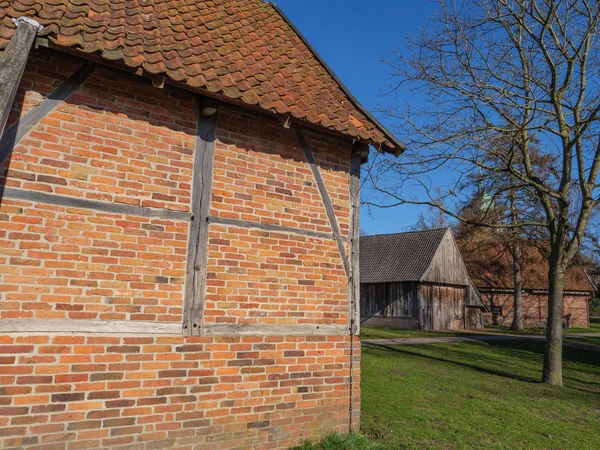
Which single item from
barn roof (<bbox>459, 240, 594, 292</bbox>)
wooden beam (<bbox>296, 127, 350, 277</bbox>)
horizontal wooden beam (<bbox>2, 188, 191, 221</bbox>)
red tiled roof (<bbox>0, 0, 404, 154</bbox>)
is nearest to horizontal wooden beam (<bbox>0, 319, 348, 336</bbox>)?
wooden beam (<bbox>296, 127, 350, 277</bbox>)

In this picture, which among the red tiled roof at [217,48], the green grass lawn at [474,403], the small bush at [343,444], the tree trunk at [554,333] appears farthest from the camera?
the tree trunk at [554,333]

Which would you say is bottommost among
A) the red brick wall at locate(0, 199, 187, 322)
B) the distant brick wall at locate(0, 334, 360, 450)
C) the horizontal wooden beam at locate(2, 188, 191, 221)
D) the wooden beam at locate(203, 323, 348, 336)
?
the distant brick wall at locate(0, 334, 360, 450)

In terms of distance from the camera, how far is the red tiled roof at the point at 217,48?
4602 millimetres

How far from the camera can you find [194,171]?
5207 millimetres

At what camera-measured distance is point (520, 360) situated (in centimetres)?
1581

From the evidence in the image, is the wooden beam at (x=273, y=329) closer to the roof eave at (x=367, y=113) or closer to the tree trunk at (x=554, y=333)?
the roof eave at (x=367, y=113)

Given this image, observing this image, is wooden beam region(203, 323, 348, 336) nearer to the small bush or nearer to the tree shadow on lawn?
the small bush

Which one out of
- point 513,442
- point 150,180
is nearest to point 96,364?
point 150,180

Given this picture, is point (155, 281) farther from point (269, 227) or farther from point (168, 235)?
point (269, 227)

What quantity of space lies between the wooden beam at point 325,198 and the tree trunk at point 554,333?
25.1ft

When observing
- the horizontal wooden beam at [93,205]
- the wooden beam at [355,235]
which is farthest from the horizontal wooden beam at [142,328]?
the horizontal wooden beam at [93,205]

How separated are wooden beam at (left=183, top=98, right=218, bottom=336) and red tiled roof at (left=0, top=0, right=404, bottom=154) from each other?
0.47 meters

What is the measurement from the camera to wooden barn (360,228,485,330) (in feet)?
92.2

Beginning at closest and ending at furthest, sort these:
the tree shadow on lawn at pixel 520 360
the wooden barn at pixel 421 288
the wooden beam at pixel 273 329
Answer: the wooden beam at pixel 273 329, the tree shadow on lawn at pixel 520 360, the wooden barn at pixel 421 288
